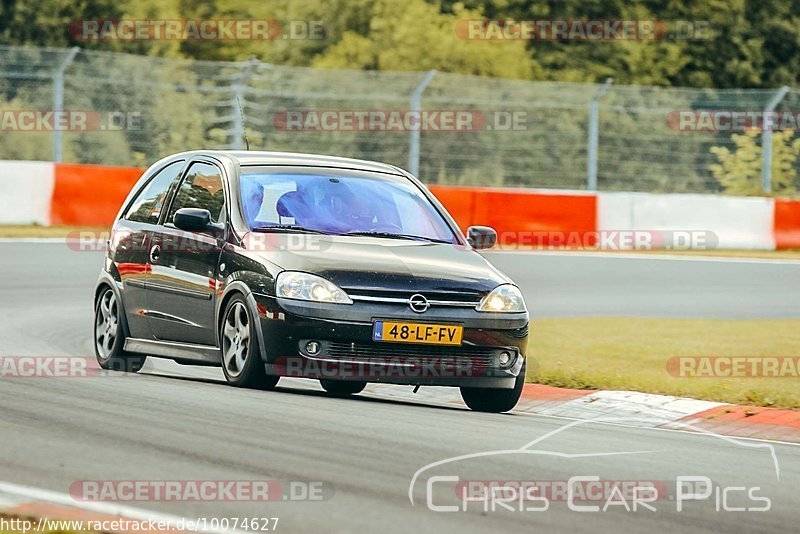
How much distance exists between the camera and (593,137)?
27.1 metres

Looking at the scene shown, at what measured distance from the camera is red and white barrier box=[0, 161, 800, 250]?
23.6 metres

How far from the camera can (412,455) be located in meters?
7.58

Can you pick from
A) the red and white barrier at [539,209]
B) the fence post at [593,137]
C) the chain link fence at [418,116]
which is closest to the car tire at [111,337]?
the red and white barrier at [539,209]

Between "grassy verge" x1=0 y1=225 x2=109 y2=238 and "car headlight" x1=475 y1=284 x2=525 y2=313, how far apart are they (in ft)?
42.7

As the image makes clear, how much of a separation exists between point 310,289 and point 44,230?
574 inches

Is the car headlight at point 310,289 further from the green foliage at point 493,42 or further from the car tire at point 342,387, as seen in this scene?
the green foliage at point 493,42

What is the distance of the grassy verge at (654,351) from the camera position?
11.3 metres

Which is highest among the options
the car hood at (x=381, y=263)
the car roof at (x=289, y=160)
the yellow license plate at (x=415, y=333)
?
the car roof at (x=289, y=160)

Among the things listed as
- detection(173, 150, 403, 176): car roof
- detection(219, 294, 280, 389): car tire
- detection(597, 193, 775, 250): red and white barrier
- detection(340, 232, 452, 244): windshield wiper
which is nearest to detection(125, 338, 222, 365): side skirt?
detection(219, 294, 280, 389): car tire

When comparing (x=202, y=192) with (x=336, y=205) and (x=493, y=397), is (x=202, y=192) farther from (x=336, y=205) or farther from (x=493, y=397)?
(x=493, y=397)

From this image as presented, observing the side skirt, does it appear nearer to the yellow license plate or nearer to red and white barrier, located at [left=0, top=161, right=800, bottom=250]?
the yellow license plate

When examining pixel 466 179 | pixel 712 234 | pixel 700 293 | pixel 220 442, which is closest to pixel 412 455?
pixel 220 442

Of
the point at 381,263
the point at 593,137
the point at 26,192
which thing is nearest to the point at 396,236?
the point at 381,263

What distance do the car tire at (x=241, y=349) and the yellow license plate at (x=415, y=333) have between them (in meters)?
0.73
